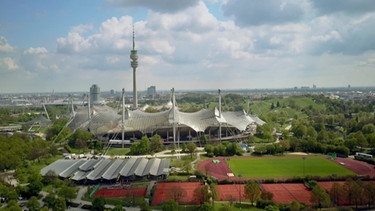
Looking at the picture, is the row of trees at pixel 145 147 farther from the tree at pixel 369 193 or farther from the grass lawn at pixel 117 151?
the tree at pixel 369 193

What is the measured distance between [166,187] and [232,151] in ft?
63.5

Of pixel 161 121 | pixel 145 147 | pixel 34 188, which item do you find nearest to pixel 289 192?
pixel 34 188

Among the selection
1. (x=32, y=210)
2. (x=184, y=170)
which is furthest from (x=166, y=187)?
(x=32, y=210)

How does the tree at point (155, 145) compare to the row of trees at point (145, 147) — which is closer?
the row of trees at point (145, 147)

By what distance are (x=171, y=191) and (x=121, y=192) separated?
21.7 feet

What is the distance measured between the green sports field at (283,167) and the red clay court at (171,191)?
772 cm

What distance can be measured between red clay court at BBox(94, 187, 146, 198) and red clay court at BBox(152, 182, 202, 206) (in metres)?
1.71

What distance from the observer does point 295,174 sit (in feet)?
140

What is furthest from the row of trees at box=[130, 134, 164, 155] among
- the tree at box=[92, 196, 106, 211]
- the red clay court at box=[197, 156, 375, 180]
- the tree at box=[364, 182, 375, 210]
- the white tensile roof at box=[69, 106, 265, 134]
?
the tree at box=[364, 182, 375, 210]

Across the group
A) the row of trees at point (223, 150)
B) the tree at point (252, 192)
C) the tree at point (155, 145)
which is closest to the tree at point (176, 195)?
the tree at point (252, 192)

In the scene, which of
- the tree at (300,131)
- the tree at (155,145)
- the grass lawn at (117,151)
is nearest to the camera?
the tree at (155,145)

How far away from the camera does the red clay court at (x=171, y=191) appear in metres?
33.3

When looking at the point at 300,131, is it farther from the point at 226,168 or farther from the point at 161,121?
the point at 161,121

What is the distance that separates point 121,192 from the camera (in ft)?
121
